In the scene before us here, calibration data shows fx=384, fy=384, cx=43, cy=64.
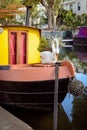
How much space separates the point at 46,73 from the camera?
9586 millimetres

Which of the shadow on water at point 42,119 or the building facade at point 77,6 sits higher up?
the building facade at point 77,6

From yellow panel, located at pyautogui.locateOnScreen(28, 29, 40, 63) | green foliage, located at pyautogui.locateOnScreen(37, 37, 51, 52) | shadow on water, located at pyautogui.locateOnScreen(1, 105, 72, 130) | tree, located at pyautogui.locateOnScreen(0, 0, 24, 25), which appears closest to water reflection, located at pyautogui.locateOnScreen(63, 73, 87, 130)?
shadow on water, located at pyautogui.locateOnScreen(1, 105, 72, 130)

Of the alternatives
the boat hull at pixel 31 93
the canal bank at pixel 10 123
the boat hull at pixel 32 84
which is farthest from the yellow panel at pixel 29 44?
the canal bank at pixel 10 123

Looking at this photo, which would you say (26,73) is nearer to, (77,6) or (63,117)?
(63,117)

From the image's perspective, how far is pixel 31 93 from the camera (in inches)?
387

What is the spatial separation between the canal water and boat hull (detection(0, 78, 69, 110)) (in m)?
0.25

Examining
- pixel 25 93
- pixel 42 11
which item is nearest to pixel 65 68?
pixel 25 93

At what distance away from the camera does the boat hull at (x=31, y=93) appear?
9767 millimetres

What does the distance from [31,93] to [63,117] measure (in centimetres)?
112

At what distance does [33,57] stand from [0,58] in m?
1.11

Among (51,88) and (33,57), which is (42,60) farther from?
(51,88)

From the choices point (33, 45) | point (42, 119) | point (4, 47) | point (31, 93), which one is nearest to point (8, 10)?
point (33, 45)

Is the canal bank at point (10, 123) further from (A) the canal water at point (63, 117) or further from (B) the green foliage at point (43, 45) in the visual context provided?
(B) the green foliage at point (43, 45)

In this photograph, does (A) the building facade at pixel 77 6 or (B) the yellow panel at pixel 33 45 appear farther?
(A) the building facade at pixel 77 6
